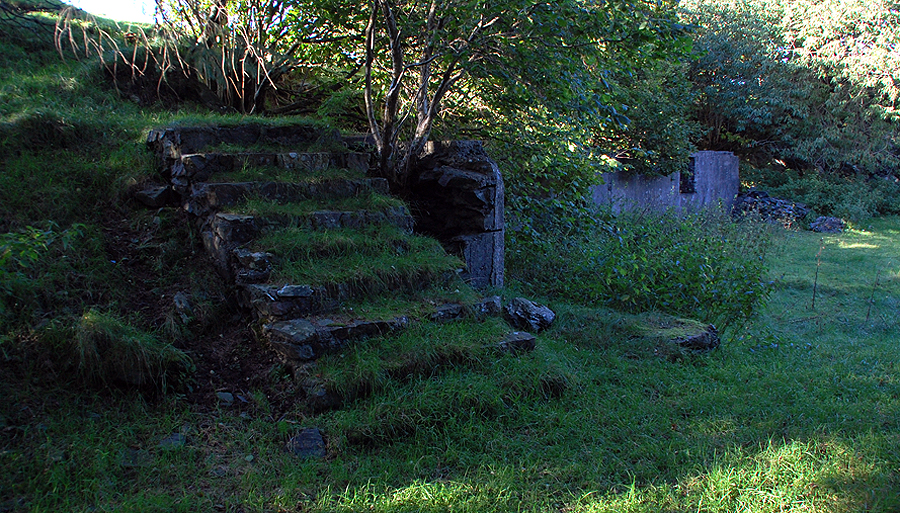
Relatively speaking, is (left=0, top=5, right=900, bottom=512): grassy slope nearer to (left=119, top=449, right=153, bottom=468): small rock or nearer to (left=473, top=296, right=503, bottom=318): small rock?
(left=119, top=449, right=153, bottom=468): small rock

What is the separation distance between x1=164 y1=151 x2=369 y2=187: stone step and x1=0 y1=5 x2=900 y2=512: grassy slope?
1.74 ft

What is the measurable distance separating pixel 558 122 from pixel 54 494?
6.55 meters

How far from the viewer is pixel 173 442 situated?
344 centimetres

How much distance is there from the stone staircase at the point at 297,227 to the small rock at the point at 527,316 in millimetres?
612

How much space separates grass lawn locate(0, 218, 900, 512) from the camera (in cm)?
310

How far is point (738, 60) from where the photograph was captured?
1861cm

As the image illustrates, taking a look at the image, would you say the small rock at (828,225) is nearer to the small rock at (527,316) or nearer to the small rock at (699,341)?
the small rock at (699,341)

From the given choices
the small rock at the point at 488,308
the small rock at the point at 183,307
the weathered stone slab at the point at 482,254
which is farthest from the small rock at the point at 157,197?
the small rock at the point at 488,308

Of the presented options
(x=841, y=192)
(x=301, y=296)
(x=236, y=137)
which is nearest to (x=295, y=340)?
(x=301, y=296)

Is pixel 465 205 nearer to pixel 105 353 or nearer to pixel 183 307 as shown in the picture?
pixel 183 307

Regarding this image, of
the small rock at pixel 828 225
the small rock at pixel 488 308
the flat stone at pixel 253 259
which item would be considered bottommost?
the small rock at pixel 828 225

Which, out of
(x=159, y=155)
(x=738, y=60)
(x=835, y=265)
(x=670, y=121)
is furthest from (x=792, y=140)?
(x=159, y=155)

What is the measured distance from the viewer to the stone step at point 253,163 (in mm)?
5520

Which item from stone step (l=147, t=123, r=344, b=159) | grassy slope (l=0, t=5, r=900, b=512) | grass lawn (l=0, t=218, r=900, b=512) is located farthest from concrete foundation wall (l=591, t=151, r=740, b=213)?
grass lawn (l=0, t=218, r=900, b=512)
